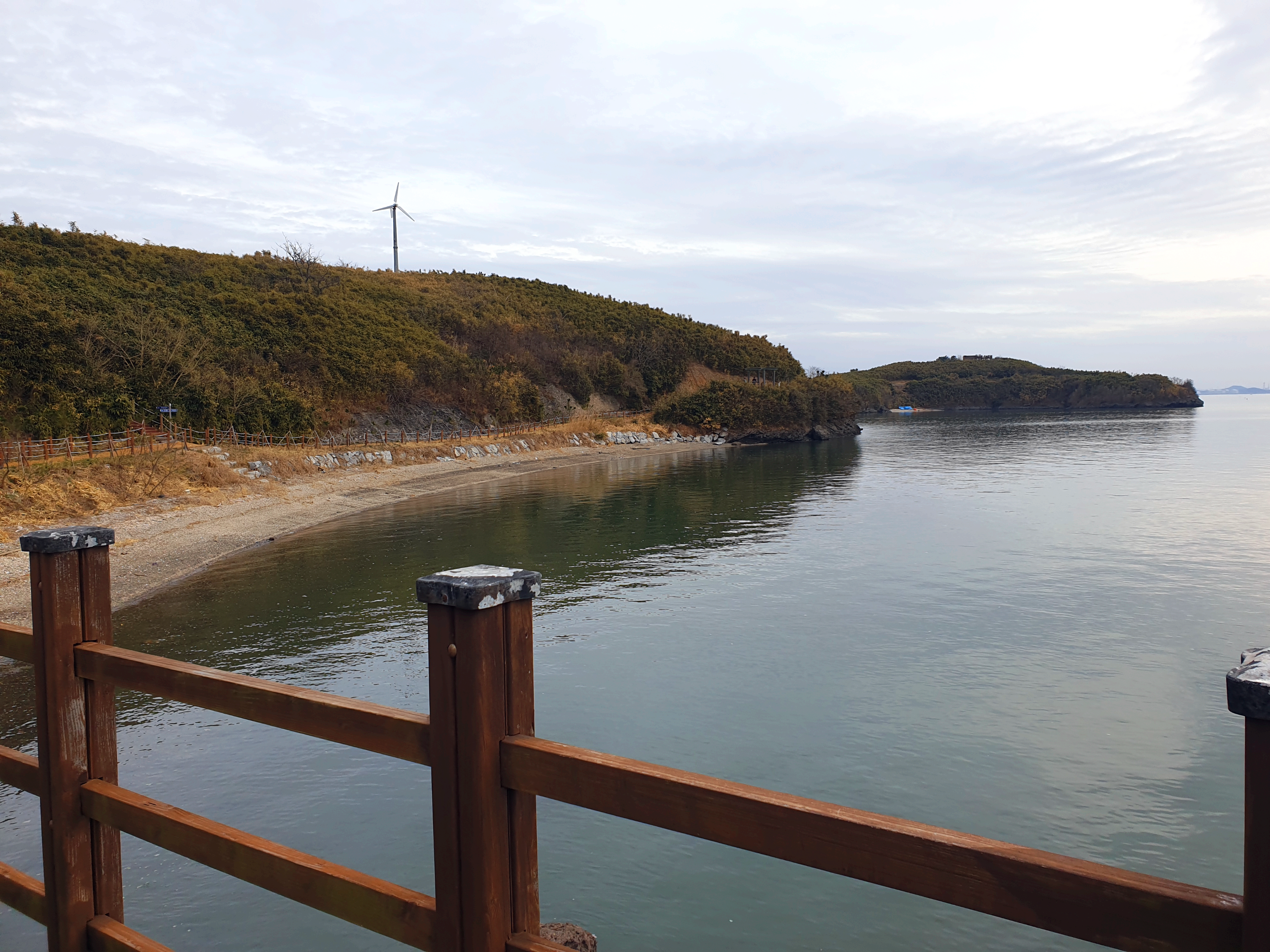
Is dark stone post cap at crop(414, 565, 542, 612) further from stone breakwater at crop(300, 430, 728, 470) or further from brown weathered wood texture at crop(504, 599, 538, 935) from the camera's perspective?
stone breakwater at crop(300, 430, 728, 470)

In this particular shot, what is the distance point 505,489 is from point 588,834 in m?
36.7

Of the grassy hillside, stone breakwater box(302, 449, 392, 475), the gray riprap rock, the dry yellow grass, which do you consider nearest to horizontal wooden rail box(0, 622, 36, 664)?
the gray riprap rock

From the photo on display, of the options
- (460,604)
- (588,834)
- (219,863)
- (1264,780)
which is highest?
(460,604)

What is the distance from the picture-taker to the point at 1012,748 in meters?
13.1

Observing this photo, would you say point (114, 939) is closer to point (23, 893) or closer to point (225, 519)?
point (23, 893)

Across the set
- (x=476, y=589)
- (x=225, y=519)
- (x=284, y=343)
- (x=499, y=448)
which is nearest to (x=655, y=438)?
(x=499, y=448)

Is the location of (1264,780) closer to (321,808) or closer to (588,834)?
(588,834)

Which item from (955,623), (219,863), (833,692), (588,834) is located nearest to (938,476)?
(955,623)

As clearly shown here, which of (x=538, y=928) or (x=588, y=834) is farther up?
(x=538, y=928)

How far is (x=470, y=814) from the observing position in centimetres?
231

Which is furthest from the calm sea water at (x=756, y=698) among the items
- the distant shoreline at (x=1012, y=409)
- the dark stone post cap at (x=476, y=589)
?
the distant shoreline at (x=1012, y=409)

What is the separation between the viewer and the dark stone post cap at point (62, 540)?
3139 mm

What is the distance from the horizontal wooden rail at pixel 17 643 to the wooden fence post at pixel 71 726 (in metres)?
0.06

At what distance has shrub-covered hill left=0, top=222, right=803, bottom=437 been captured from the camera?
130ft
